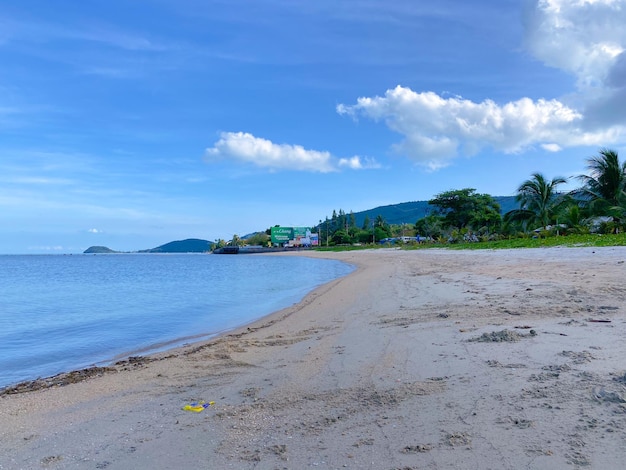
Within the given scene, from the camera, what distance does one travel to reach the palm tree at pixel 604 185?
104 feet

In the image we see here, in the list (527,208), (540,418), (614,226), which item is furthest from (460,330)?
(527,208)

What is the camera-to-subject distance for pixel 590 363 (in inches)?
156

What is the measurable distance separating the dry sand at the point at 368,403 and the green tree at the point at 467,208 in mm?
55865

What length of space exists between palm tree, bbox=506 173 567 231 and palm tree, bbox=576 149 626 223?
8.77 feet

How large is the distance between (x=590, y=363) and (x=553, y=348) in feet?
2.14


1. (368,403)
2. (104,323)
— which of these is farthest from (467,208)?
(368,403)

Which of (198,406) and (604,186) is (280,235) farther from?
(198,406)

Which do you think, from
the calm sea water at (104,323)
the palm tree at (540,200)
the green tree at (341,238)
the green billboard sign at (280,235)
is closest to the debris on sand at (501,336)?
the calm sea water at (104,323)

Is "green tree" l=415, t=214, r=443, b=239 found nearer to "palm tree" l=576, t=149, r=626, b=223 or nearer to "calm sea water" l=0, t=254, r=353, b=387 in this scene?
"palm tree" l=576, t=149, r=626, b=223

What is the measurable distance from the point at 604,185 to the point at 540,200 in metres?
5.63

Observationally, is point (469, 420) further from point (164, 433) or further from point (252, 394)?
point (164, 433)

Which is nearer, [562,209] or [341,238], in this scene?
[562,209]

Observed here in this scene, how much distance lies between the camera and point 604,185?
34.2m

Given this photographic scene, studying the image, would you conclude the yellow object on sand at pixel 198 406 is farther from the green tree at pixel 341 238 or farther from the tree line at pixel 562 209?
Answer: the green tree at pixel 341 238
